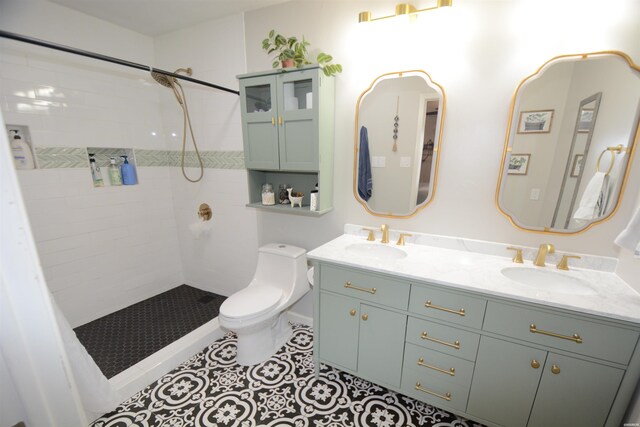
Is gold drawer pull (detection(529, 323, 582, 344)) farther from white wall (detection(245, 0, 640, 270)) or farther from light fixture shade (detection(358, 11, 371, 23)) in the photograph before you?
light fixture shade (detection(358, 11, 371, 23))

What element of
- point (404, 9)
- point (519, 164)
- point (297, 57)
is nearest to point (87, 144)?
point (297, 57)

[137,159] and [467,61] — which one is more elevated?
[467,61]

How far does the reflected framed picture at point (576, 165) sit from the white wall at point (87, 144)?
10.2ft

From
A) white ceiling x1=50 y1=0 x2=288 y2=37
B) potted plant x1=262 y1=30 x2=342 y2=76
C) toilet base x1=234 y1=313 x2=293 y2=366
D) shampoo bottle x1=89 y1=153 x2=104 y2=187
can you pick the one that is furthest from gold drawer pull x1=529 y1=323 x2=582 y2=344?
shampoo bottle x1=89 y1=153 x2=104 y2=187

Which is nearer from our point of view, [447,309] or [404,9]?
[447,309]

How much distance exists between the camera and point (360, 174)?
70.6 inches

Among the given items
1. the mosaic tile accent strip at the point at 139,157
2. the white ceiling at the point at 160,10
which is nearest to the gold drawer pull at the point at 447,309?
the mosaic tile accent strip at the point at 139,157

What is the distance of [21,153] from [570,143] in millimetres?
3346

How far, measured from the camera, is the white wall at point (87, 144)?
5.79ft

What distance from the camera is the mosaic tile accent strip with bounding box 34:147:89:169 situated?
6.03 ft

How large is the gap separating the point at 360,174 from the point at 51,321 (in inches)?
63.2

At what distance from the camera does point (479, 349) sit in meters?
1.22

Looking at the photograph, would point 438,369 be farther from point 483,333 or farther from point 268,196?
point 268,196

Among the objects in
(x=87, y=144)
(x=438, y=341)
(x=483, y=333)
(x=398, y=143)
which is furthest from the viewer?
(x=87, y=144)
